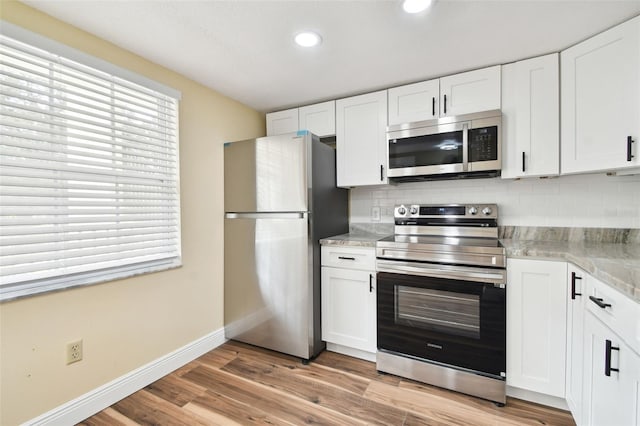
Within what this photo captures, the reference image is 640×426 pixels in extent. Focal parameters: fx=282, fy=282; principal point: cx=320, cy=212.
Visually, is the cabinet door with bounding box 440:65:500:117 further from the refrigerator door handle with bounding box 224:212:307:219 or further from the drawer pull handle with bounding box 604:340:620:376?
the drawer pull handle with bounding box 604:340:620:376

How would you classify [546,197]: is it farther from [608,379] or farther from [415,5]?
[415,5]

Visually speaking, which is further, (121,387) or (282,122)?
(282,122)

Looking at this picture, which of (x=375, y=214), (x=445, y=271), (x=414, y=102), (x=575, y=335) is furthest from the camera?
(x=375, y=214)

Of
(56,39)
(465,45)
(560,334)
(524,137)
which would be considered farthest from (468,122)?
(56,39)

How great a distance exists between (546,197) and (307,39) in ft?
6.72

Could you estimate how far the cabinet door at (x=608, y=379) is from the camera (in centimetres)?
96

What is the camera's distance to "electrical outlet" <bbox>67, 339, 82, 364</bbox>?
1569mm

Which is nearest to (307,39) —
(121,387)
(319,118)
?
(319,118)

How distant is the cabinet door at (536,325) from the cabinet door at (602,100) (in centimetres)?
69

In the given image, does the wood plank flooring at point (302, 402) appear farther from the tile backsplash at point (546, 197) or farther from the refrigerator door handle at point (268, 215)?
the tile backsplash at point (546, 197)

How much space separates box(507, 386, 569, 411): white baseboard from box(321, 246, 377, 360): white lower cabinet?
0.89 metres

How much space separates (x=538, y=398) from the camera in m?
1.72

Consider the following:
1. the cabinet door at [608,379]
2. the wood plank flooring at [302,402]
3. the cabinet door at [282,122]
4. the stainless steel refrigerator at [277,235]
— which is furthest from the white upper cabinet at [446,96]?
the wood plank flooring at [302,402]

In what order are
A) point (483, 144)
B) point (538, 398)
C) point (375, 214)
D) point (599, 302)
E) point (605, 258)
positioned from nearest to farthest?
point (599, 302) < point (605, 258) < point (538, 398) < point (483, 144) < point (375, 214)
